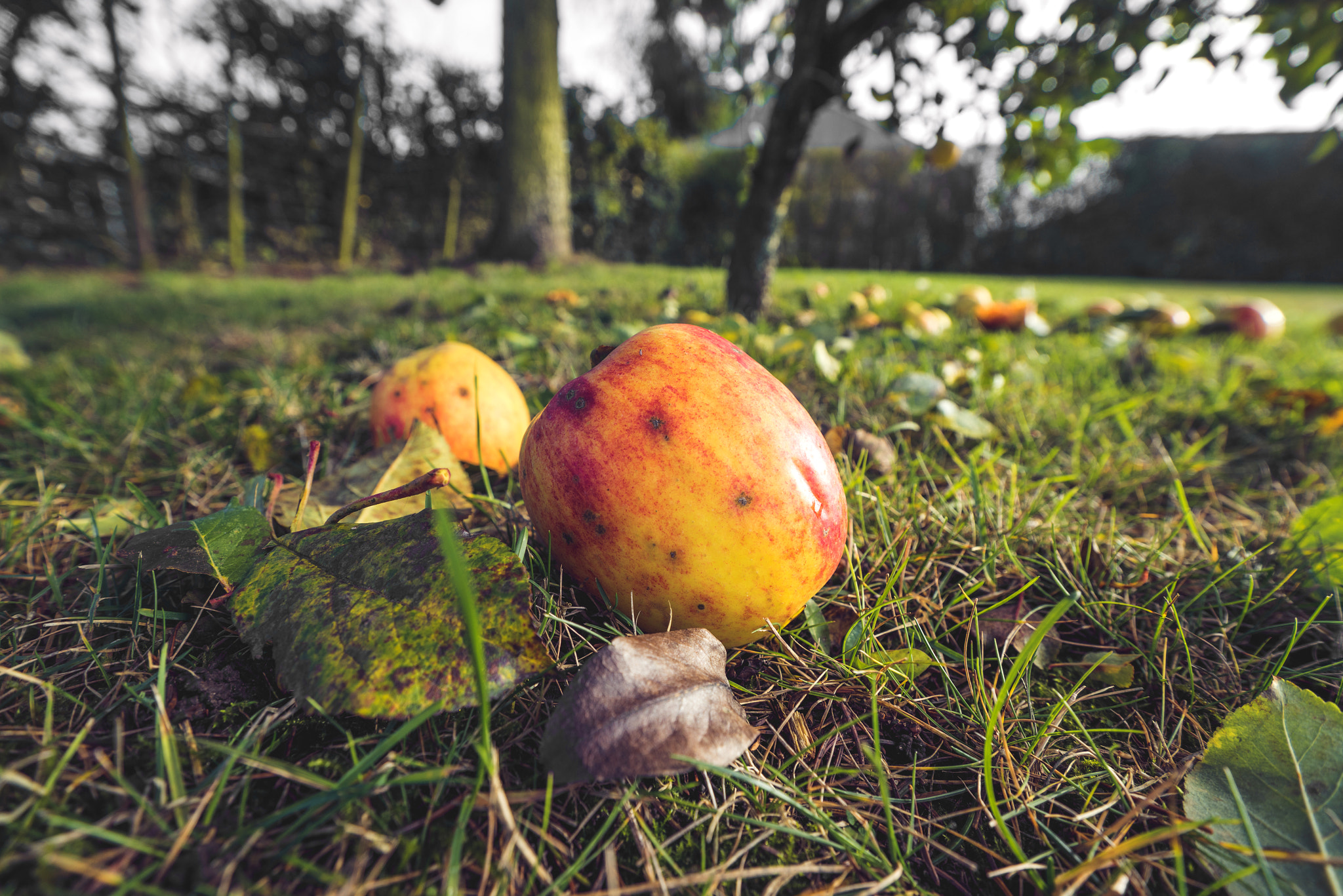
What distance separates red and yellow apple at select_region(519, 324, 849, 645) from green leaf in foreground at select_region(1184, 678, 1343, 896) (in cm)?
54

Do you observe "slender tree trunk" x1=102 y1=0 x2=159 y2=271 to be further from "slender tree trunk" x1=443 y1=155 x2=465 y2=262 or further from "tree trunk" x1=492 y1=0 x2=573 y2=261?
"tree trunk" x1=492 y1=0 x2=573 y2=261

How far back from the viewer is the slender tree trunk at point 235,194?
8.34 metres

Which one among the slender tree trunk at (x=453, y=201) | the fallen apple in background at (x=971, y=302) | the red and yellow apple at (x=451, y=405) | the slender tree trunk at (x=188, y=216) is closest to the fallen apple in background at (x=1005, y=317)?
the fallen apple in background at (x=971, y=302)

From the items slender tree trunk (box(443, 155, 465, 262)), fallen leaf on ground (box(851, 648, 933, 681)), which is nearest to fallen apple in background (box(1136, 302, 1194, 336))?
fallen leaf on ground (box(851, 648, 933, 681))

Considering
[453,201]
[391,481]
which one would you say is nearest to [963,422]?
[391,481]

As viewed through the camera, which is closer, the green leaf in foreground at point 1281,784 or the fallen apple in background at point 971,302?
the green leaf in foreground at point 1281,784

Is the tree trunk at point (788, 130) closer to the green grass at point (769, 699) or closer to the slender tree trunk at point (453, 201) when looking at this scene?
the green grass at point (769, 699)

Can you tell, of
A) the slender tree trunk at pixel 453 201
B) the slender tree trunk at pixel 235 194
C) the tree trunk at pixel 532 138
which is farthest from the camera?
the slender tree trunk at pixel 453 201

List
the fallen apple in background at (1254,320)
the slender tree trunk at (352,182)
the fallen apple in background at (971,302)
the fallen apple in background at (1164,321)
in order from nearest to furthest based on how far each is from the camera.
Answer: the fallen apple in background at (1164,321)
the fallen apple in background at (971,302)
the fallen apple in background at (1254,320)
the slender tree trunk at (352,182)

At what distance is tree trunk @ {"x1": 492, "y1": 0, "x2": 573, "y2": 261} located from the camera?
6.83 m

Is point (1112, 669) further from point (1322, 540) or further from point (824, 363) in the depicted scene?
point (824, 363)

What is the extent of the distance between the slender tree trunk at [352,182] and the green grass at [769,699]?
29.0ft

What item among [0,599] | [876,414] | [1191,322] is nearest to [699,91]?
[1191,322]

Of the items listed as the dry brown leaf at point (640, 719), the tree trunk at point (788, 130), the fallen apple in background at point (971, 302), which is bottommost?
the dry brown leaf at point (640, 719)
